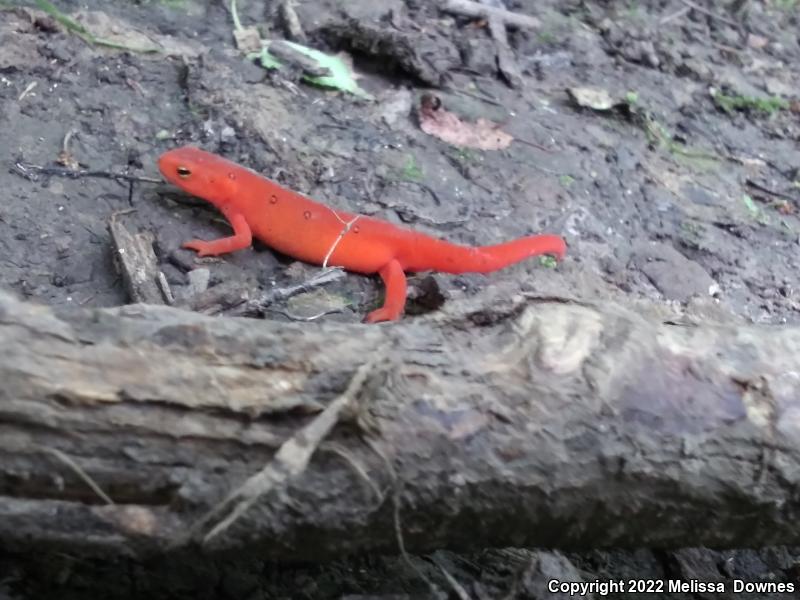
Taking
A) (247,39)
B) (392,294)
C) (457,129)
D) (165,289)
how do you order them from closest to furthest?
(165,289)
(392,294)
(457,129)
(247,39)

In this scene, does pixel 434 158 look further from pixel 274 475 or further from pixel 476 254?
pixel 274 475

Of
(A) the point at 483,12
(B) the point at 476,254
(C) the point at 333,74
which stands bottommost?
(B) the point at 476,254

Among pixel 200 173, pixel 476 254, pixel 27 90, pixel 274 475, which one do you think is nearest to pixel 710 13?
pixel 476 254

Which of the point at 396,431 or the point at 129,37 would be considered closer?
the point at 396,431

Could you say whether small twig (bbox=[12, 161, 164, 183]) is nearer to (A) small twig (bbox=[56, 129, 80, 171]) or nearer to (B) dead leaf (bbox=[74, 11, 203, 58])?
(A) small twig (bbox=[56, 129, 80, 171])

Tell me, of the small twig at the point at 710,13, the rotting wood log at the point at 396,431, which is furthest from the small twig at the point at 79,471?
the small twig at the point at 710,13

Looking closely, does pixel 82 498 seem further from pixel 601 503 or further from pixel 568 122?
pixel 568 122
